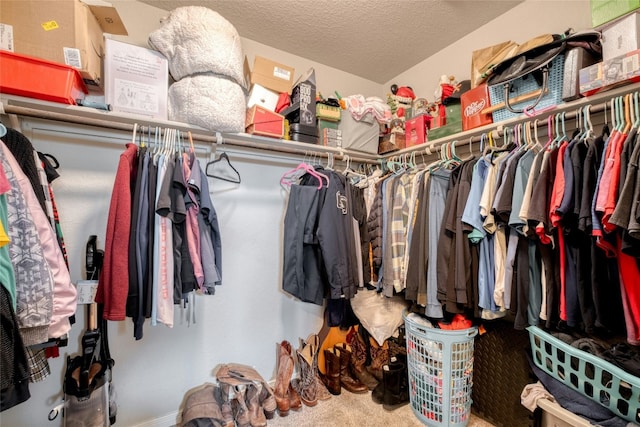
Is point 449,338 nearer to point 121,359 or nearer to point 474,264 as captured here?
point 474,264

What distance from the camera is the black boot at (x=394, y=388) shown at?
178 cm

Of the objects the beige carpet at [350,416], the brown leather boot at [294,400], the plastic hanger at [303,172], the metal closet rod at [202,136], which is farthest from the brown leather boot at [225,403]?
the metal closet rod at [202,136]

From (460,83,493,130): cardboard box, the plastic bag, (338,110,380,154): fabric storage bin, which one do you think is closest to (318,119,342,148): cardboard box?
(338,110,380,154): fabric storage bin

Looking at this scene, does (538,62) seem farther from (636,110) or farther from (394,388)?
(394,388)

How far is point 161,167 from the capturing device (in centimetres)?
129

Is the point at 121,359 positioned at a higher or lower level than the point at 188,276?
lower

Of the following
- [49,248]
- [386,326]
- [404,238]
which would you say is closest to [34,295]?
[49,248]

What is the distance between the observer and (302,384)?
6.24 feet

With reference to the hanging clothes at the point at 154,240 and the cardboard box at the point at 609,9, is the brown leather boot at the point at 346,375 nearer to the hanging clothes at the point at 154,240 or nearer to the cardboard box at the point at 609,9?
the hanging clothes at the point at 154,240

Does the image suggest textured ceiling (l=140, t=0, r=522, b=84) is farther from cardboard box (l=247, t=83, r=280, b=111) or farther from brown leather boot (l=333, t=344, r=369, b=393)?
brown leather boot (l=333, t=344, r=369, b=393)

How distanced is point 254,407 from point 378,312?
0.97 meters

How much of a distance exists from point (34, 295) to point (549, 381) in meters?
2.02

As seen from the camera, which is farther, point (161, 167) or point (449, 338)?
point (449, 338)

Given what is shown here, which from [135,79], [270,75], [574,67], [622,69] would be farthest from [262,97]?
[622,69]
